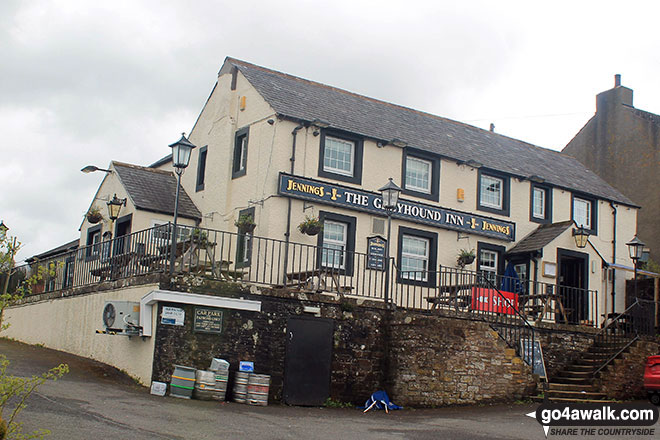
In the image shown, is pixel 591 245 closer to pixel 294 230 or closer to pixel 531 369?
pixel 531 369

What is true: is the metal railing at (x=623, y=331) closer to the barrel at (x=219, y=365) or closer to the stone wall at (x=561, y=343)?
the stone wall at (x=561, y=343)

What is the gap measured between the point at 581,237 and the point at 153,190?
1304cm

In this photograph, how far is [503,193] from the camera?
79.7ft

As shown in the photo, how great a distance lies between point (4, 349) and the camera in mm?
18328

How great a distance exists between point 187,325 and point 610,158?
84.8 ft

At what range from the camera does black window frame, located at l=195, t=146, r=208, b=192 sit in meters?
23.5

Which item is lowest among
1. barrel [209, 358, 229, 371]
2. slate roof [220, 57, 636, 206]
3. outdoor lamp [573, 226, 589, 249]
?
barrel [209, 358, 229, 371]

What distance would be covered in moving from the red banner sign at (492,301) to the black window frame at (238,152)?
723 cm

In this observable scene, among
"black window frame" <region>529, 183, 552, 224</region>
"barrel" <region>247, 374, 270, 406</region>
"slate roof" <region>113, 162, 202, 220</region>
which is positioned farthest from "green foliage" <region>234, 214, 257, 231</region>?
"black window frame" <region>529, 183, 552, 224</region>

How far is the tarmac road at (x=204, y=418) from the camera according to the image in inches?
420

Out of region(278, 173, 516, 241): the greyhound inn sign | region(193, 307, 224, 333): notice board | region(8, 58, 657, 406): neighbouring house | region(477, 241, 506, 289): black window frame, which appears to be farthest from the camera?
region(477, 241, 506, 289): black window frame

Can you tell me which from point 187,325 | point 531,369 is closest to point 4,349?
point 187,325

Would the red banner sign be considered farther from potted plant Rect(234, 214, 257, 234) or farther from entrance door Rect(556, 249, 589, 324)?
potted plant Rect(234, 214, 257, 234)

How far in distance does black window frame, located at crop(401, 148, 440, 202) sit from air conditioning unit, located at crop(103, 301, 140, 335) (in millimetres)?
9413
